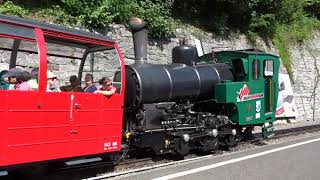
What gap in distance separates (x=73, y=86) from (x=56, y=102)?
1.05 meters

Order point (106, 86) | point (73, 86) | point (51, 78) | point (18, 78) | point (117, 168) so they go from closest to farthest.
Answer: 1. point (18, 78)
2. point (51, 78)
3. point (73, 86)
4. point (106, 86)
5. point (117, 168)

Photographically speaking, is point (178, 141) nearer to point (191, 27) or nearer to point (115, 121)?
point (115, 121)

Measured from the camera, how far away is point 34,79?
7137 millimetres

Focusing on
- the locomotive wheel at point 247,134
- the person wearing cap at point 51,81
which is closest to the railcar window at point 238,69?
the locomotive wheel at point 247,134

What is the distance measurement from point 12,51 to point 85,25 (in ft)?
22.5

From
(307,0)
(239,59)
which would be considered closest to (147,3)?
(239,59)

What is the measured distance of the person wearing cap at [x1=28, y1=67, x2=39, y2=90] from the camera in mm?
7075

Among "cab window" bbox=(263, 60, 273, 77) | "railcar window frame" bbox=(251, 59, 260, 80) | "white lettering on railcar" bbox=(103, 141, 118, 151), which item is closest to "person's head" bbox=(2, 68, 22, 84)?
"white lettering on railcar" bbox=(103, 141, 118, 151)

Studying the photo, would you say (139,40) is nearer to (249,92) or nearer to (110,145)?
(110,145)

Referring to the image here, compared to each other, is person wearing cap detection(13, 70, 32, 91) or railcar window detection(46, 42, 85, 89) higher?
railcar window detection(46, 42, 85, 89)

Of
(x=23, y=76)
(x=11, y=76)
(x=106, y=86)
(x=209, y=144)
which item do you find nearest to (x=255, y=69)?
(x=209, y=144)

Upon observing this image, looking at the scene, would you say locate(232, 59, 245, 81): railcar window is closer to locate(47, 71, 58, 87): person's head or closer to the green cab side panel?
the green cab side panel

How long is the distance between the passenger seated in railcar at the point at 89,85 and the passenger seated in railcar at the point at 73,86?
0.13 meters

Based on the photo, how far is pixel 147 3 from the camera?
17.4 meters
